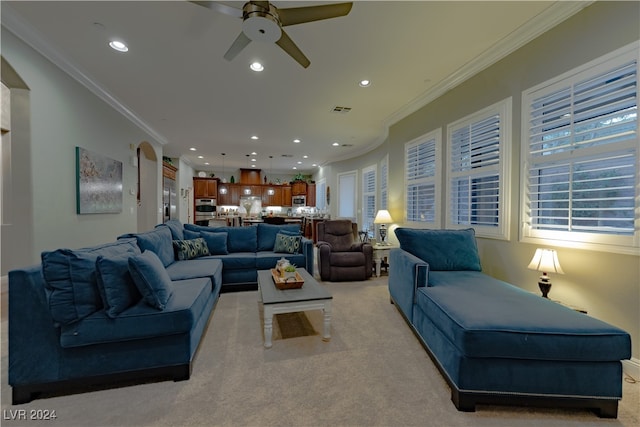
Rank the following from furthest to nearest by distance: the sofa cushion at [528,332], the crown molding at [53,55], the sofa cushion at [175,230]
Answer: the sofa cushion at [175,230] → the crown molding at [53,55] → the sofa cushion at [528,332]

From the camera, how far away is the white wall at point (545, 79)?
6.25 feet

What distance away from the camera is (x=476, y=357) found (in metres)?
1.53

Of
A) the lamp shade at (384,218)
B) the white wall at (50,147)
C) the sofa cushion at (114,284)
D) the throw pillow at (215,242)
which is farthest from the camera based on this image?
the lamp shade at (384,218)

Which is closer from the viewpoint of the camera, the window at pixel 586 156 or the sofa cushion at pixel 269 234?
the window at pixel 586 156

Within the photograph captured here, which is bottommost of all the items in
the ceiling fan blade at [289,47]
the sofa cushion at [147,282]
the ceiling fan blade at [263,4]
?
the sofa cushion at [147,282]

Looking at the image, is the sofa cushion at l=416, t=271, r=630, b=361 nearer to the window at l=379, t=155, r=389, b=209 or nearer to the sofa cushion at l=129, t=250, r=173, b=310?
the sofa cushion at l=129, t=250, r=173, b=310

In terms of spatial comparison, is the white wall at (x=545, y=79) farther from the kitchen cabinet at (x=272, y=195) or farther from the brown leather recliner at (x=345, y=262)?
the kitchen cabinet at (x=272, y=195)

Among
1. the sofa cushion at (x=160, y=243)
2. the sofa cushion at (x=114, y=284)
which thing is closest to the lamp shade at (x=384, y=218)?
the sofa cushion at (x=160, y=243)

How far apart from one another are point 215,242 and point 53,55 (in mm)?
2819

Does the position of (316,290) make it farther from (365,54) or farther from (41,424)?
(365,54)

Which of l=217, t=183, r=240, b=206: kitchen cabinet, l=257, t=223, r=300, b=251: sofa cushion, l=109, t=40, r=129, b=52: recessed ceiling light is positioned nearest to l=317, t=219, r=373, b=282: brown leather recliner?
l=257, t=223, r=300, b=251: sofa cushion

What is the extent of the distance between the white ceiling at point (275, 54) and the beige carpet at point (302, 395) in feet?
9.63

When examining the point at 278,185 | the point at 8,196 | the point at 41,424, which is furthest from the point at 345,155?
the point at 41,424

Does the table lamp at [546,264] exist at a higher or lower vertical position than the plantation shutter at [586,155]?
lower
